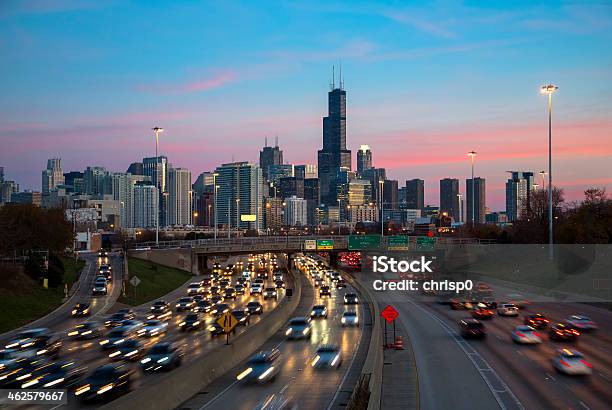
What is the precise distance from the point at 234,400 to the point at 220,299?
47932 mm

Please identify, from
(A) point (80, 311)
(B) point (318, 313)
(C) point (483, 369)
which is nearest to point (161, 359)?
(C) point (483, 369)

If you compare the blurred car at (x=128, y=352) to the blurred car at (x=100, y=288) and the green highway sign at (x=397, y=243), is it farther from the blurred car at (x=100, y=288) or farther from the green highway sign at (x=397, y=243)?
the green highway sign at (x=397, y=243)

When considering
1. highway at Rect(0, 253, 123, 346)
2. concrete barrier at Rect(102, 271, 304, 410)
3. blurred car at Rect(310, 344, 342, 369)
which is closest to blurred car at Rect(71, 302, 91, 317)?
highway at Rect(0, 253, 123, 346)

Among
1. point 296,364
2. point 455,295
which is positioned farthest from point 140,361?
point 455,295

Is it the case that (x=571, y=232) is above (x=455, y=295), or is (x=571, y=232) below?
above

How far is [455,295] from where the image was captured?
76312 mm

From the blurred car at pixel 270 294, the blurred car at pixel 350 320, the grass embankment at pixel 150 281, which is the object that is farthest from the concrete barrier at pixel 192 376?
the blurred car at pixel 270 294

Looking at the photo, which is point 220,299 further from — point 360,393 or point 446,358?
point 360,393

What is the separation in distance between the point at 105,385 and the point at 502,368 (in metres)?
21.8

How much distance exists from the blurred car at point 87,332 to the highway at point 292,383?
12265mm

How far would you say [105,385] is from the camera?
26.5 metres

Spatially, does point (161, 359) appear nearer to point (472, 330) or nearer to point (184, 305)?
point (472, 330)

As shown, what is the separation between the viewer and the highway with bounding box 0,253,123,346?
52406 millimetres

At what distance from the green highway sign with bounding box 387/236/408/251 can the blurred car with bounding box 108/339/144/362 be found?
53114 mm
